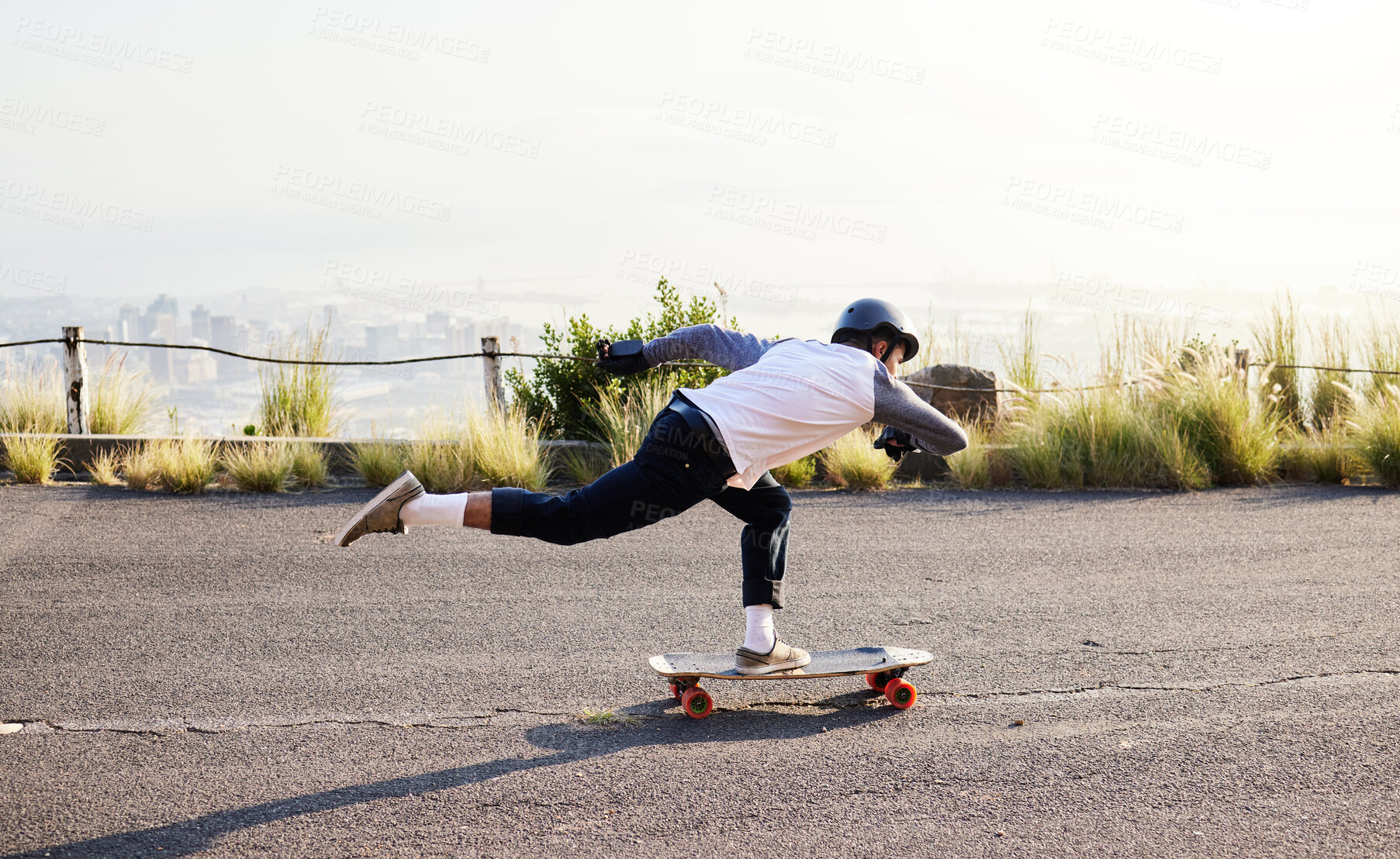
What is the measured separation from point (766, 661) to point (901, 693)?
1.94 feet

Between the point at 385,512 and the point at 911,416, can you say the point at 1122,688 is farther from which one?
the point at 385,512

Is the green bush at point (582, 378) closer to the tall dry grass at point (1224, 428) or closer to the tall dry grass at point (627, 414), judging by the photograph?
the tall dry grass at point (627, 414)

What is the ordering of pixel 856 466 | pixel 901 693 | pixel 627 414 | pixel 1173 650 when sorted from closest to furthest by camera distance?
pixel 901 693
pixel 1173 650
pixel 856 466
pixel 627 414

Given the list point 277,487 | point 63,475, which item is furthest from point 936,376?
point 63,475

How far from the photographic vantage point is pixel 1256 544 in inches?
311

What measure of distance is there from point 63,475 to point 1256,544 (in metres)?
10.6

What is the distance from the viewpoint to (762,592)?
182 inches

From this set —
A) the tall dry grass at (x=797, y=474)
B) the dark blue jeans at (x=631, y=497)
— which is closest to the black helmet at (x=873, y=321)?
the dark blue jeans at (x=631, y=497)

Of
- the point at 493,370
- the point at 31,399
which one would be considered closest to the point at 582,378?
the point at 493,370

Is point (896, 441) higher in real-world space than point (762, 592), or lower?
higher

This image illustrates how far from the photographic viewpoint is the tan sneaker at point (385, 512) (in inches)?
163

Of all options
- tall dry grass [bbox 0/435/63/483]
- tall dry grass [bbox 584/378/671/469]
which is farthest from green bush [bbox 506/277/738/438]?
tall dry grass [bbox 0/435/63/483]

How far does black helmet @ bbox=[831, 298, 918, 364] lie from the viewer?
4.31m

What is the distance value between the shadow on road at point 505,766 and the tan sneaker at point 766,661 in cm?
18
